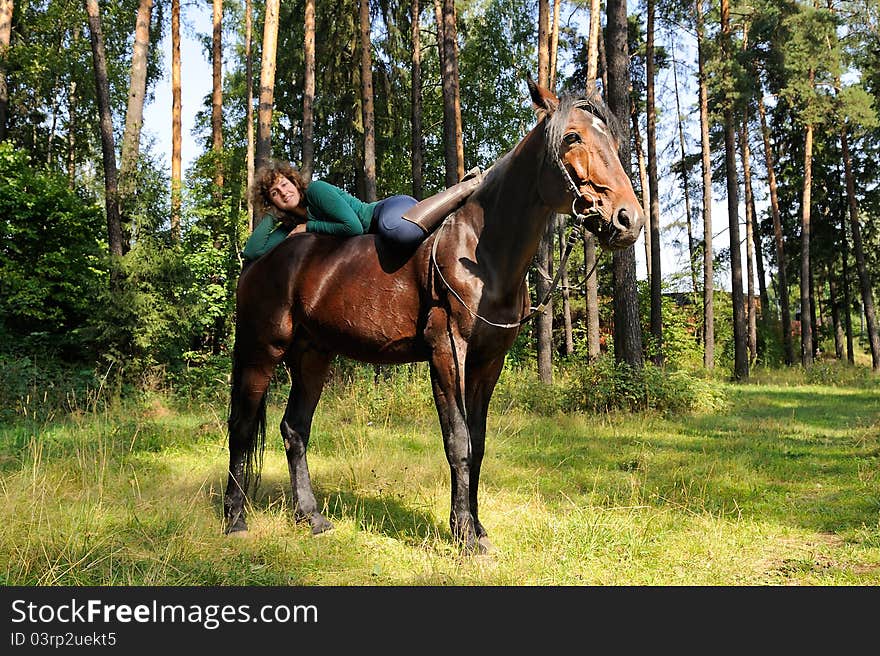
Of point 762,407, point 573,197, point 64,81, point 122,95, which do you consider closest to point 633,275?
point 762,407

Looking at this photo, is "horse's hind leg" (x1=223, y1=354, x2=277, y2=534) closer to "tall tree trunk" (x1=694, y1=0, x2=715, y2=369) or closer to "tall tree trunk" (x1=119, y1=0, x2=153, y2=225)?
"tall tree trunk" (x1=119, y1=0, x2=153, y2=225)

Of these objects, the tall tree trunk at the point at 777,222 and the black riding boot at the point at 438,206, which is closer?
the black riding boot at the point at 438,206

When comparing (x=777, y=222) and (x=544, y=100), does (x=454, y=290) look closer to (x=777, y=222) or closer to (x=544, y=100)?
(x=544, y=100)

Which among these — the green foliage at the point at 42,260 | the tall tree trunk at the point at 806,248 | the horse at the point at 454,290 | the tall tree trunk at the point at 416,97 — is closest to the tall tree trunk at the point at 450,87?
the tall tree trunk at the point at 416,97

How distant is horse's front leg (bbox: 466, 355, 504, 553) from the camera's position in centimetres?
409

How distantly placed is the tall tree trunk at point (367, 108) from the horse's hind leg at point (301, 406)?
1103 centimetres

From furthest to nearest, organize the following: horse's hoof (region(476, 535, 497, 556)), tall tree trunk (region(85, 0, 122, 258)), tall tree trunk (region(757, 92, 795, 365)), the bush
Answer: tall tree trunk (region(757, 92, 795, 365)), tall tree trunk (region(85, 0, 122, 258)), the bush, horse's hoof (region(476, 535, 497, 556))

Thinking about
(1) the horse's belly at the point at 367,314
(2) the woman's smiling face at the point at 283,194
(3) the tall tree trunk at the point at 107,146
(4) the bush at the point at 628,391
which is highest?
(3) the tall tree trunk at the point at 107,146

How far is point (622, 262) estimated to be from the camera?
35.8 ft

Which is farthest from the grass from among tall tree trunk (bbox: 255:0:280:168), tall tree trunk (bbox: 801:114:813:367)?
tall tree trunk (bbox: 801:114:813:367)

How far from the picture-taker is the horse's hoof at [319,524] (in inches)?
178

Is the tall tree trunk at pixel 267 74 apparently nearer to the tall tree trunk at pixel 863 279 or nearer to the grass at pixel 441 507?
the grass at pixel 441 507

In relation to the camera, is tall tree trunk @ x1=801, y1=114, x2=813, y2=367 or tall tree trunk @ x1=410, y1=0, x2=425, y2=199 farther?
tall tree trunk @ x1=801, y1=114, x2=813, y2=367

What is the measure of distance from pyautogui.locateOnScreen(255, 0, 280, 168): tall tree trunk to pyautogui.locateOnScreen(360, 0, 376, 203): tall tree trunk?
9.52 ft
